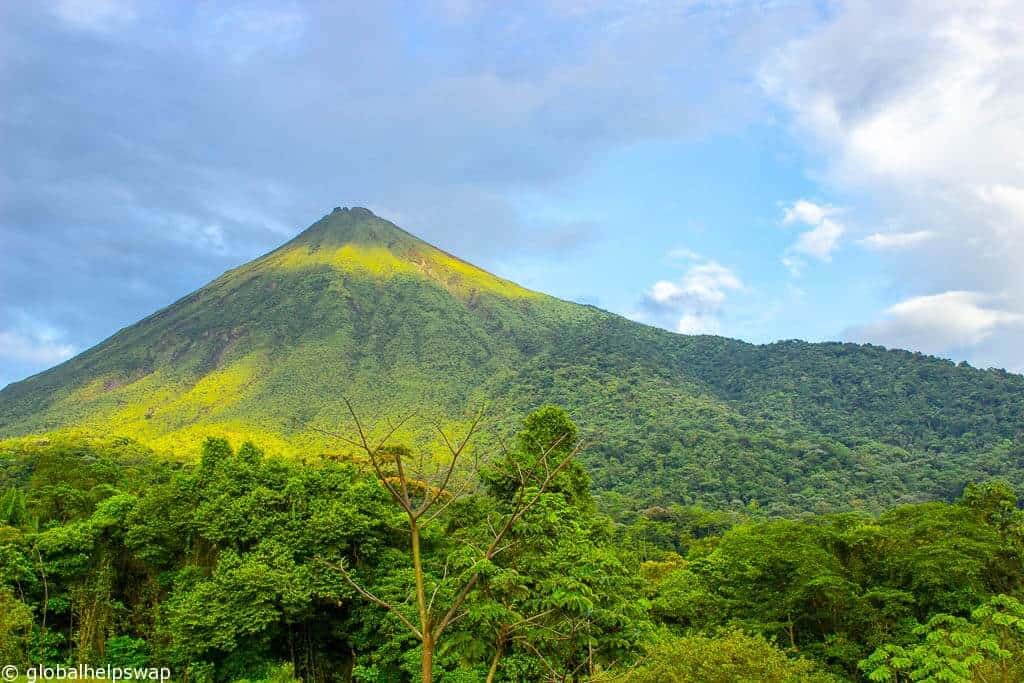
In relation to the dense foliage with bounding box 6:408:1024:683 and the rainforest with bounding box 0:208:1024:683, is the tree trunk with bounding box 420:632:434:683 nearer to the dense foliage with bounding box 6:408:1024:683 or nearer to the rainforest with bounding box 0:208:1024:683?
the rainforest with bounding box 0:208:1024:683

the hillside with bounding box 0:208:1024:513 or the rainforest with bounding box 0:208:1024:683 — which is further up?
the hillside with bounding box 0:208:1024:513

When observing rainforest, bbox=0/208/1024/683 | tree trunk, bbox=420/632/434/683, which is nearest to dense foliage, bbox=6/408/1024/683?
rainforest, bbox=0/208/1024/683

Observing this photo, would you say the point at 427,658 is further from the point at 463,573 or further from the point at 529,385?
the point at 529,385

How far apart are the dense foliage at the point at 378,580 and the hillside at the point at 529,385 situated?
170 feet

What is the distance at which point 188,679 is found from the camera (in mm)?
17672

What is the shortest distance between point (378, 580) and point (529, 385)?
105m

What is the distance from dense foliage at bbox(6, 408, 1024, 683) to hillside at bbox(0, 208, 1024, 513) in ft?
170

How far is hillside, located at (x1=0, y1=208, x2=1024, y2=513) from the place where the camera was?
289 feet

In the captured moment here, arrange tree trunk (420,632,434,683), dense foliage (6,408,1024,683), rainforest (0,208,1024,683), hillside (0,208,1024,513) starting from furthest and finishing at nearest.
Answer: hillside (0,208,1024,513), dense foliage (6,408,1024,683), rainforest (0,208,1024,683), tree trunk (420,632,434,683)

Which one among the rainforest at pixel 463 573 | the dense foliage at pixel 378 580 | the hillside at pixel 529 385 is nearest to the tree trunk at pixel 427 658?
the rainforest at pixel 463 573

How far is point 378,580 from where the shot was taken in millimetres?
20078

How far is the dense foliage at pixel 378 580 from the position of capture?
15094 mm

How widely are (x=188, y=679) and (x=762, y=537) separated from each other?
18.4 metres

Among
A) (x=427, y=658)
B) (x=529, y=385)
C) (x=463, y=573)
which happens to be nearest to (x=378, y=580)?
(x=463, y=573)
